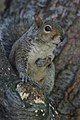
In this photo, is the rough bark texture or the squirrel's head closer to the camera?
the squirrel's head

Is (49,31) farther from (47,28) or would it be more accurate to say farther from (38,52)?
(38,52)

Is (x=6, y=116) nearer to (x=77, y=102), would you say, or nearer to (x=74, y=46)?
(x=77, y=102)

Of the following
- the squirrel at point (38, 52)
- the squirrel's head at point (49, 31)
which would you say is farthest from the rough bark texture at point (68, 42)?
the squirrel's head at point (49, 31)

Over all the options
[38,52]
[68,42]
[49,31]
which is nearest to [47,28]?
[49,31]

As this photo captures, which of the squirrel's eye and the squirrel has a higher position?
the squirrel's eye

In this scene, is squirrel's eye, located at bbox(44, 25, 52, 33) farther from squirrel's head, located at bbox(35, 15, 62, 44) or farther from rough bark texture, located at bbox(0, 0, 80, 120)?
rough bark texture, located at bbox(0, 0, 80, 120)

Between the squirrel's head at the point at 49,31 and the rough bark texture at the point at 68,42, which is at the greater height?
the squirrel's head at the point at 49,31

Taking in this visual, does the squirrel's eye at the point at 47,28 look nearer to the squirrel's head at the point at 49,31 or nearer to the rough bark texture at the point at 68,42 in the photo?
the squirrel's head at the point at 49,31

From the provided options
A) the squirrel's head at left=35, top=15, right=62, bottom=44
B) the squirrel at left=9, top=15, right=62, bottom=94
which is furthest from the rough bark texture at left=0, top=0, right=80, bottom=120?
the squirrel's head at left=35, top=15, right=62, bottom=44
